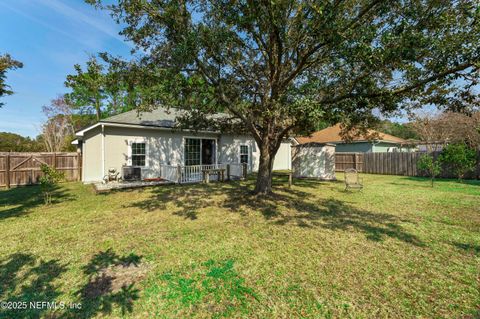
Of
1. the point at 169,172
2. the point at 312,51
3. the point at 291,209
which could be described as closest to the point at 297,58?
the point at 312,51

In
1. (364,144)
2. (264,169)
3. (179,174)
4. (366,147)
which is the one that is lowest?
(179,174)

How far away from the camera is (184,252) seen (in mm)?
3992

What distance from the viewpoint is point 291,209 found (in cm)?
684

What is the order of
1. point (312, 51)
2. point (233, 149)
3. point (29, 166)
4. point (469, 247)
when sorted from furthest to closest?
point (233, 149) < point (29, 166) < point (312, 51) < point (469, 247)

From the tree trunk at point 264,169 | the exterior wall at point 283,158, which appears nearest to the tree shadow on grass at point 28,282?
the tree trunk at point 264,169

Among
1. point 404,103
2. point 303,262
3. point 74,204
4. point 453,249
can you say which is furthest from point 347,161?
point 74,204

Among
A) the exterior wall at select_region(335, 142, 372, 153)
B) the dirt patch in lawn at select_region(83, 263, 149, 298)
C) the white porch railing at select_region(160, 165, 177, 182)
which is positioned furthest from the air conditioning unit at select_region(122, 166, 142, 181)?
the exterior wall at select_region(335, 142, 372, 153)

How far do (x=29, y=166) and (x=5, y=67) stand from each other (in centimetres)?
794

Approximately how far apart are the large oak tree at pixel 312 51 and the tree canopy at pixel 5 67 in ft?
12.1

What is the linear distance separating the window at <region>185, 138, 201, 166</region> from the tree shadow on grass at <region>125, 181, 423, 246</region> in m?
4.03

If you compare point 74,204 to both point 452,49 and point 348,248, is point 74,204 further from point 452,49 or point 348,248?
point 452,49

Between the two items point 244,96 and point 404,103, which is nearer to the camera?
point 404,103

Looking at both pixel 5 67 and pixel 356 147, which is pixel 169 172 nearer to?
pixel 5 67

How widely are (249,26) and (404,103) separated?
527 centimetres
